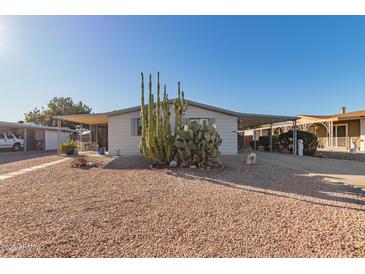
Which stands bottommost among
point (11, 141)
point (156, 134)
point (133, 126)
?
point (11, 141)

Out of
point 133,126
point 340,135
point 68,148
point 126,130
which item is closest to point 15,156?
point 68,148

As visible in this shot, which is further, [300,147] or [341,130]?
[341,130]

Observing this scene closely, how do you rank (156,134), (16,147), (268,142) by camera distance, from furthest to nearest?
(16,147), (268,142), (156,134)

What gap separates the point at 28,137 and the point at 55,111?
51.1 feet

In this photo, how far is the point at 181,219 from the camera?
9.39ft

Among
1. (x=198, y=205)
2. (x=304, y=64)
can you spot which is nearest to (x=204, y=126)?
(x=198, y=205)

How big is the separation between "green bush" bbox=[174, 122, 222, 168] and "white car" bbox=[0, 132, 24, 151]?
712 inches

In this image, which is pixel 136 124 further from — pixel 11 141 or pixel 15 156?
pixel 11 141

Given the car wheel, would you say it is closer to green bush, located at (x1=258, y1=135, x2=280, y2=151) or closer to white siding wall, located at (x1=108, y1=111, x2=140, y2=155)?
white siding wall, located at (x1=108, y1=111, x2=140, y2=155)

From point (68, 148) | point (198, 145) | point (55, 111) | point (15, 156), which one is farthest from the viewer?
point (55, 111)

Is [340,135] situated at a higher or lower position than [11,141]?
higher

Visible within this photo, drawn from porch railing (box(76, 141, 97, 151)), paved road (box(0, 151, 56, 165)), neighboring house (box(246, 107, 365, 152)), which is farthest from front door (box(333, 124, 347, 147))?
paved road (box(0, 151, 56, 165))

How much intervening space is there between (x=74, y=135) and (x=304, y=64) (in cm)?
2969

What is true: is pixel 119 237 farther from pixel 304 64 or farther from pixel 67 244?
pixel 304 64
